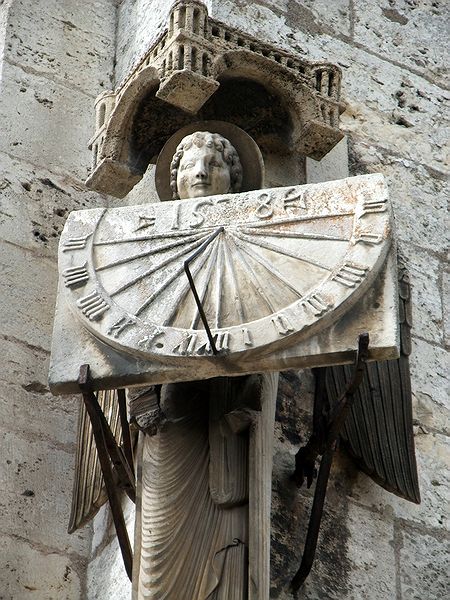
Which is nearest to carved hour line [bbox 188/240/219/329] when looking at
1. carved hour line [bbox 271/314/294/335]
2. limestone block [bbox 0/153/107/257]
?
carved hour line [bbox 271/314/294/335]

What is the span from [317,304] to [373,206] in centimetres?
35

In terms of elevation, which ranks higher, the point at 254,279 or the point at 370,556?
the point at 254,279

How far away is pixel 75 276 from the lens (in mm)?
4883

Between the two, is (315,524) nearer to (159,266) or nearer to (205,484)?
(205,484)

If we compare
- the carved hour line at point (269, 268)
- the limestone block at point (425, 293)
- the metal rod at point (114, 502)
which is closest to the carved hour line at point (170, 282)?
the carved hour line at point (269, 268)

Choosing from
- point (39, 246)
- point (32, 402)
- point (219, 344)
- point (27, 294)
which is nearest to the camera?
point (219, 344)

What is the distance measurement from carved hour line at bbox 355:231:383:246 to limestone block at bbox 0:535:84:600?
1.44 meters

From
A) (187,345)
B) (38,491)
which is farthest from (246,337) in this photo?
(38,491)

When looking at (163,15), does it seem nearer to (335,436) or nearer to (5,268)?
(5,268)

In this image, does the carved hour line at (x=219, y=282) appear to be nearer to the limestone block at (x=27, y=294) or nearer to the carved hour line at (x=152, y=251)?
the carved hour line at (x=152, y=251)

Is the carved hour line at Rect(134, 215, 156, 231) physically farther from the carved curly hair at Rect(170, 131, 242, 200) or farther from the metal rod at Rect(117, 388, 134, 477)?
the metal rod at Rect(117, 388, 134, 477)

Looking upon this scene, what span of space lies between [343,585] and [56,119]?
2.13 meters

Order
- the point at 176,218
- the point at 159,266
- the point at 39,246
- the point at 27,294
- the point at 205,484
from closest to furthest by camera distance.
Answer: the point at 205,484 → the point at 159,266 → the point at 176,218 → the point at 27,294 → the point at 39,246

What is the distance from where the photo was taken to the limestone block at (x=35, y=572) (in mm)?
5340
